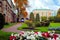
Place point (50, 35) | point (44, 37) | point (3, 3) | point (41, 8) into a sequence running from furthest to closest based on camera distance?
point (3, 3), point (41, 8), point (50, 35), point (44, 37)

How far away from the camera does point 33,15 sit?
11.8m

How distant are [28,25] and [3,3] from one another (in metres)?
3.30

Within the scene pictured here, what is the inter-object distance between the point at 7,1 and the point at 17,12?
1.88m

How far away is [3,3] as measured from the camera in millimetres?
14656

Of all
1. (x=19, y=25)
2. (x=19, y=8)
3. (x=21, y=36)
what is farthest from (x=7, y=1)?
(x=21, y=36)

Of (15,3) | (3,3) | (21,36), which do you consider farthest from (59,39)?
(3,3)

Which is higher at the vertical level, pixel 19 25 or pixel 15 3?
pixel 15 3

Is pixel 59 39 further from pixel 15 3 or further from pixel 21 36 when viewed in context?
pixel 15 3

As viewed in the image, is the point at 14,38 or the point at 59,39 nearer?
the point at 59,39

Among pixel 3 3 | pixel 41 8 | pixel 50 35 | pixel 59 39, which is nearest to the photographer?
pixel 59 39

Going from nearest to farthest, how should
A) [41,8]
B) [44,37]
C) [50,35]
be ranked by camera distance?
[44,37] → [50,35] → [41,8]

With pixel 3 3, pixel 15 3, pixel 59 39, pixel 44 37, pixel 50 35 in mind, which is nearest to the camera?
pixel 59 39

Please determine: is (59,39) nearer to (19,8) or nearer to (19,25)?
(19,25)

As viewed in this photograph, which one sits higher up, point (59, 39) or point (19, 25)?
point (59, 39)
